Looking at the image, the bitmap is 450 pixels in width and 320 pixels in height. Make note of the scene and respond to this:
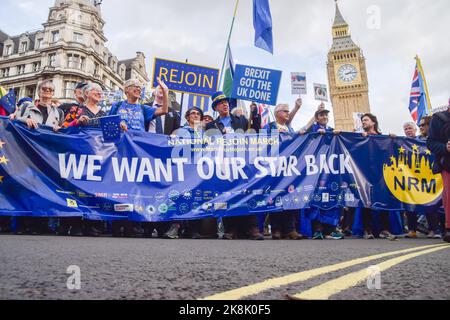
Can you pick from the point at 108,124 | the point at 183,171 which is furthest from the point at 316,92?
the point at 108,124

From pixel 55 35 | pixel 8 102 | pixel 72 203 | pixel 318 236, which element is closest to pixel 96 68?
pixel 55 35

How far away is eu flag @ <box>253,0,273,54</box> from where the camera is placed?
24.8 feet

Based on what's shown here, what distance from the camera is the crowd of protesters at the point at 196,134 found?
13.6ft

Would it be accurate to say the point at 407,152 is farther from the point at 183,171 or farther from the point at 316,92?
the point at 183,171

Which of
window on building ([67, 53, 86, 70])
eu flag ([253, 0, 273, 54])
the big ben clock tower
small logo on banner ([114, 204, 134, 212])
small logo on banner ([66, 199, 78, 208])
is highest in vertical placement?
the big ben clock tower

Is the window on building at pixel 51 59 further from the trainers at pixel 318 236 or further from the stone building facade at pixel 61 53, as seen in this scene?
the trainers at pixel 318 236

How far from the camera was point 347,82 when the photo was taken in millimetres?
67562

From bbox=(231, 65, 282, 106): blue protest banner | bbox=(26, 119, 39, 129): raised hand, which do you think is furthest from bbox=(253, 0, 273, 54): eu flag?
bbox=(26, 119, 39, 129): raised hand

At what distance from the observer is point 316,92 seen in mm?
6863

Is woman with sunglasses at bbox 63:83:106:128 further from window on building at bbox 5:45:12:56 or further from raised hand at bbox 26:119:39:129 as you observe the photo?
window on building at bbox 5:45:12:56

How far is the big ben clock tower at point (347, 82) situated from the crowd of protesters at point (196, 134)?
214 feet

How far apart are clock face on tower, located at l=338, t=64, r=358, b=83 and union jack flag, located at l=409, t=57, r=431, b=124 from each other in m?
64.0
